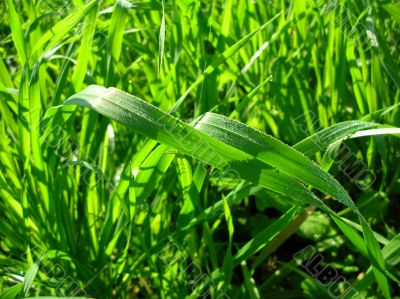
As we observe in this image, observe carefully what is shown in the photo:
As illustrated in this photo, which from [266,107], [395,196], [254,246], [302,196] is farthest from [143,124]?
[395,196]

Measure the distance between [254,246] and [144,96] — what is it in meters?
0.43

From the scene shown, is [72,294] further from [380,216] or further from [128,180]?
[380,216]

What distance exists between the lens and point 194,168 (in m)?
0.86


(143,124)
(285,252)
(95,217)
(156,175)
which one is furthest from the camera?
(285,252)

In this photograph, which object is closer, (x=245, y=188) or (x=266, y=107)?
(x=245, y=188)

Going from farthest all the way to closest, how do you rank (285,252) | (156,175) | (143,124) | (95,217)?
1. (285,252)
2. (95,217)
3. (156,175)
4. (143,124)

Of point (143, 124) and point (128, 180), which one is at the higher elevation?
point (143, 124)

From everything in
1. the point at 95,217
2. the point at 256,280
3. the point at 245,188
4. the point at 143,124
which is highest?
the point at 143,124

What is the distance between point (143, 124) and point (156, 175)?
21 centimetres

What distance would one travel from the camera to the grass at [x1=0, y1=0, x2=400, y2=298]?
0.76 metres

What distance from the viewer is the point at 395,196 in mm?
984

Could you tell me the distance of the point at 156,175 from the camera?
2.43ft

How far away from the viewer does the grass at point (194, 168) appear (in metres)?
0.76

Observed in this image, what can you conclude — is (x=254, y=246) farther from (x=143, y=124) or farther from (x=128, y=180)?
(x=143, y=124)
